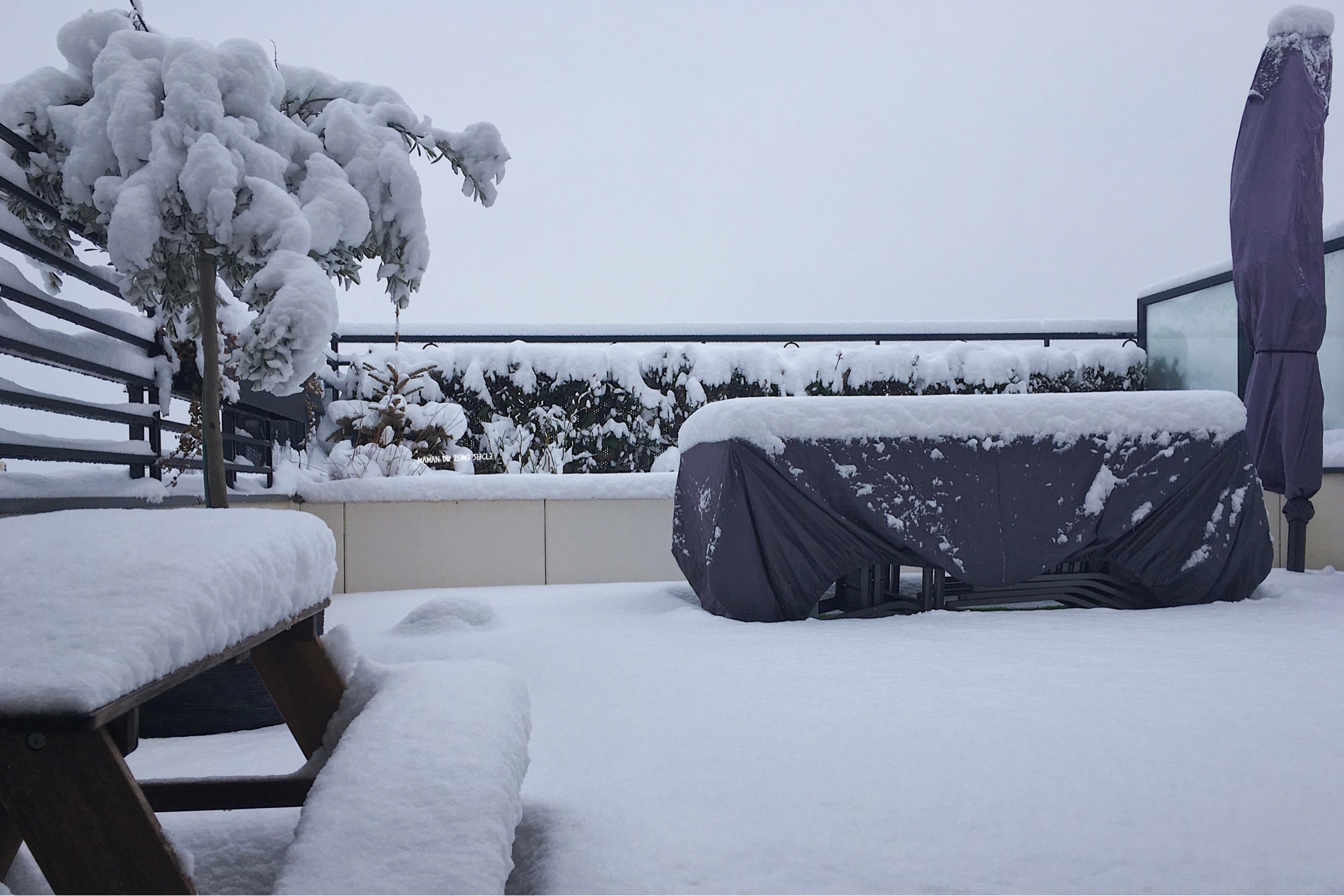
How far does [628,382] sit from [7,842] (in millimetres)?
4358

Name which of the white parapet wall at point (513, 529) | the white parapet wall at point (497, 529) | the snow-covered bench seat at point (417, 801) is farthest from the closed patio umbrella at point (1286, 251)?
the snow-covered bench seat at point (417, 801)

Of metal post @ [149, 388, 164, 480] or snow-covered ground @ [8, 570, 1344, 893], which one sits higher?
metal post @ [149, 388, 164, 480]

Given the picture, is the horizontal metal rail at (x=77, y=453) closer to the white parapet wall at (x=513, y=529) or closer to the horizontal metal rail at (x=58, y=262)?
the horizontal metal rail at (x=58, y=262)

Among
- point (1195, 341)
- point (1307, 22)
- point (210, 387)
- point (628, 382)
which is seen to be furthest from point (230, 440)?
point (1195, 341)

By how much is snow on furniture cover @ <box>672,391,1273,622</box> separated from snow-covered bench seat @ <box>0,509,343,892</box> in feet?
7.06

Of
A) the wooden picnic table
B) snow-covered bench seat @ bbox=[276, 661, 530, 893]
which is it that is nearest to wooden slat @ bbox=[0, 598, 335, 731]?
the wooden picnic table

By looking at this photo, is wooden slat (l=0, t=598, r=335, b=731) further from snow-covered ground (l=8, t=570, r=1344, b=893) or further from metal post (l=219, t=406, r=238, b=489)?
metal post (l=219, t=406, r=238, b=489)

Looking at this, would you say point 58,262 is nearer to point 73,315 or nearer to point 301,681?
point 73,315

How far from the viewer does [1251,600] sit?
319cm

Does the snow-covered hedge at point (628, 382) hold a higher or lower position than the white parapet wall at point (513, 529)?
higher

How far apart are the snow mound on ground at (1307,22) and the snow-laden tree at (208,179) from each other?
420 centimetres

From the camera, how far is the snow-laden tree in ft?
5.70

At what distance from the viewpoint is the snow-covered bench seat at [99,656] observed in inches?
24.6

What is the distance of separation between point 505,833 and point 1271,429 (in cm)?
413
